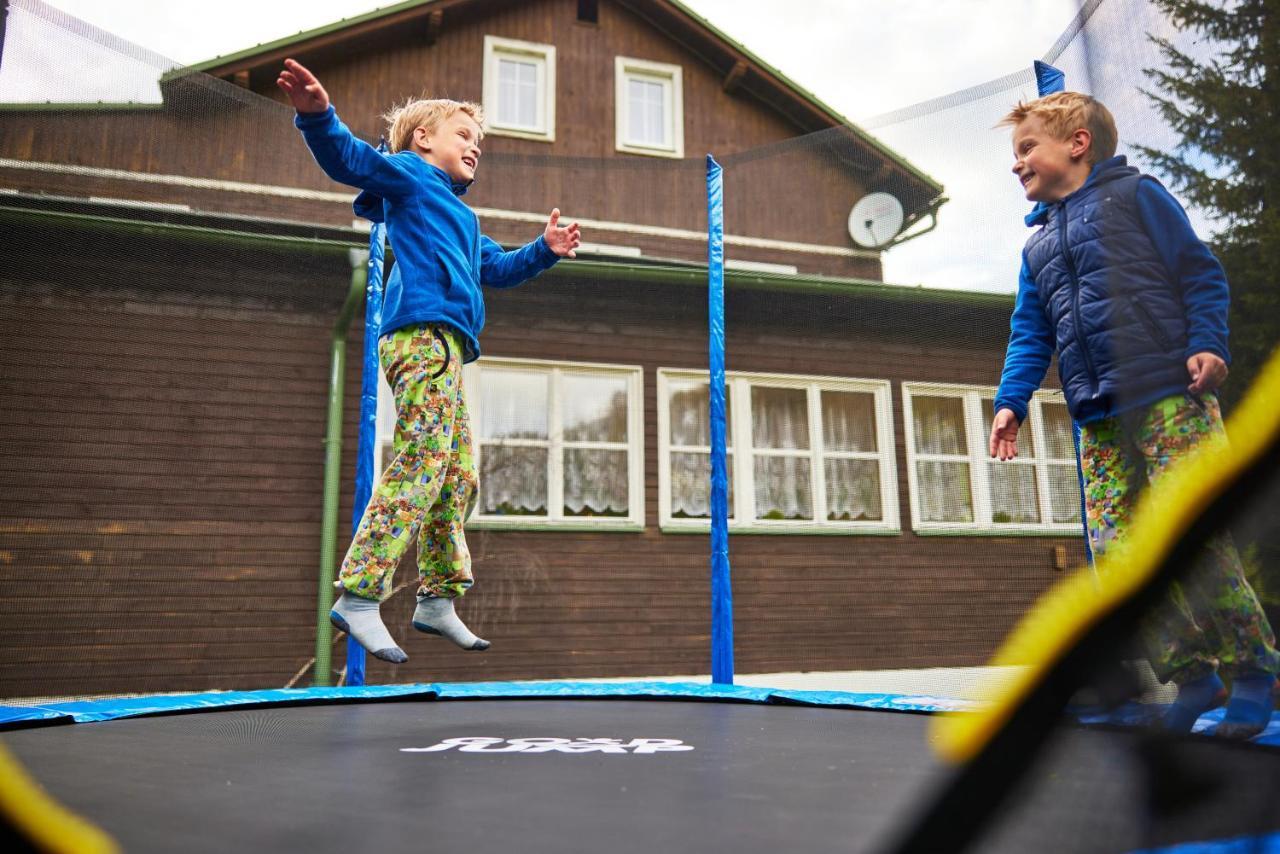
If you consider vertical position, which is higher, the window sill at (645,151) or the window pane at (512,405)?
the window sill at (645,151)

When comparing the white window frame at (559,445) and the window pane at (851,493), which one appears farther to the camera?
the window pane at (851,493)

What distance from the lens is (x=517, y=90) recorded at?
5781 millimetres

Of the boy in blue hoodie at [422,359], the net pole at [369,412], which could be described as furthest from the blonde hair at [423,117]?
the net pole at [369,412]

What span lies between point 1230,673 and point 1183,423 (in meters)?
0.19

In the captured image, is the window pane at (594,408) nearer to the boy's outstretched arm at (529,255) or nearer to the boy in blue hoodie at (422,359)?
the boy's outstretched arm at (529,255)

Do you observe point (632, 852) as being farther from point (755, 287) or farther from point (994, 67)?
point (755, 287)

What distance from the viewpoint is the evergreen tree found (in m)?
0.65

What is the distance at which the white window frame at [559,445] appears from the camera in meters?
4.47

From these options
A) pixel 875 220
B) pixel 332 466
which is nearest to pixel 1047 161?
pixel 875 220

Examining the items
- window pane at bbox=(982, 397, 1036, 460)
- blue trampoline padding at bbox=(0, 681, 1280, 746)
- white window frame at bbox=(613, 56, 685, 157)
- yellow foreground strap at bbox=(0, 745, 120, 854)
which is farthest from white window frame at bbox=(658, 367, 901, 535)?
yellow foreground strap at bbox=(0, 745, 120, 854)

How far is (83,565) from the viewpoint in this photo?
3.98 meters

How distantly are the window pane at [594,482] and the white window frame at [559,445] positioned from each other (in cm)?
3

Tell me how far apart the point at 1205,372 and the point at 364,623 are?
1.41m

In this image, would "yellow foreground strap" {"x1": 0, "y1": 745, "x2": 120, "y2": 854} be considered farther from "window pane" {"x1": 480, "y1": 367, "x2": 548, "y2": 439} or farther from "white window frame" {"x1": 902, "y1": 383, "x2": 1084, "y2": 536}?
"window pane" {"x1": 480, "y1": 367, "x2": 548, "y2": 439}
